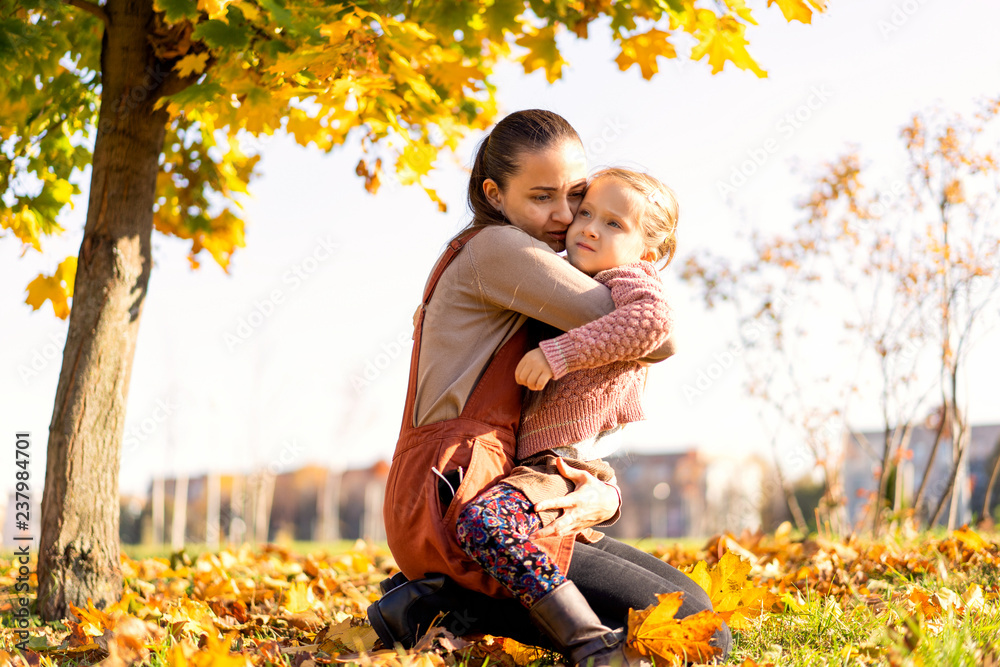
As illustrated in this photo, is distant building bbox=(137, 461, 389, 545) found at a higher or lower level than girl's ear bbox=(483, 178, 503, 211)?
lower

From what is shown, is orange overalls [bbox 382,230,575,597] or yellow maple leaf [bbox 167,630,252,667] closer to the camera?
yellow maple leaf [bbox 167,630,252,667]

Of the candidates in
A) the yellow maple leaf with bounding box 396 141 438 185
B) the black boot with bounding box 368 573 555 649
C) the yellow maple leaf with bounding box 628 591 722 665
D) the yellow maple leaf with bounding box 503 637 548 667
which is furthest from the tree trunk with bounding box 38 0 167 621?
the yellow maple leaf with bounding box 628 591 722 665

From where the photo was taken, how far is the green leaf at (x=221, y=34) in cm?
283

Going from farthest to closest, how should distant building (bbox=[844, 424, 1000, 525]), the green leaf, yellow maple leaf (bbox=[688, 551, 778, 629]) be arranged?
distant building (bbox=[844, 424, 1000, 525]), the green leaf, yellow maple leaf (bbox=[688, 551, 778, 629])

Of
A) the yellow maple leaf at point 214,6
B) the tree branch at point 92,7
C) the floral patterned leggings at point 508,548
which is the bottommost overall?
the floral patterned leggings at point 508,548

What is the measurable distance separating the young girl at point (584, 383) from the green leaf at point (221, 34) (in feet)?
4.86

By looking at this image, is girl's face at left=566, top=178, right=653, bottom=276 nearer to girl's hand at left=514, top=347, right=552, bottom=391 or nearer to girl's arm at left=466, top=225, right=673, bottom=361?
girl's arm at left=466, top=225, right=673, bottom=361

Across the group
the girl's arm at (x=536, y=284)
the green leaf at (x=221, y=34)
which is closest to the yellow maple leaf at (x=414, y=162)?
the green leaf at (x=221, y=34)

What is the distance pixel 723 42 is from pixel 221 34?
1.87m

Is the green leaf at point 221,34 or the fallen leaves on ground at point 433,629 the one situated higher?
the green leaf at point 221,34

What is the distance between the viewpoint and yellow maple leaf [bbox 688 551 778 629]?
2.31 metres

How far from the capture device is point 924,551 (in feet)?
11.7

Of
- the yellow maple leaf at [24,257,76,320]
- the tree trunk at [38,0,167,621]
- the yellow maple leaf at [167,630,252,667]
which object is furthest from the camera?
the yellow maple leaf at [24,257,76,320]

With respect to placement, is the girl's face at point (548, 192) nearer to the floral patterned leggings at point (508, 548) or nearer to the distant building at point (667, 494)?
the floral patterned leggings at point (508, 548)
